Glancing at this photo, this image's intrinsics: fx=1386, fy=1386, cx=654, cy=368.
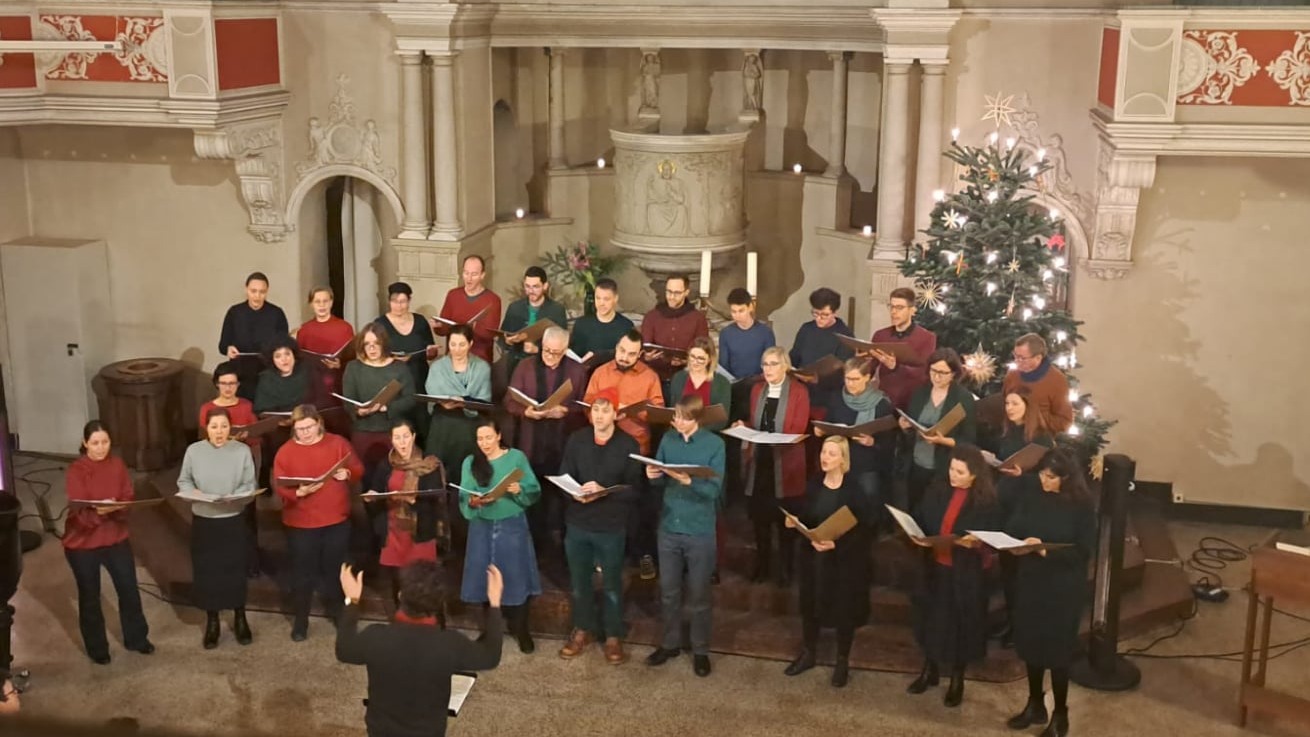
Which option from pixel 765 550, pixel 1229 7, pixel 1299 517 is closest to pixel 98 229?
pixel 765 550

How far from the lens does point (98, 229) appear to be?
12.8 m

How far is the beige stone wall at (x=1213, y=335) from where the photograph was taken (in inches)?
422

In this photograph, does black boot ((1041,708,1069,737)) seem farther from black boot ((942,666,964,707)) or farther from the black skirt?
the black skirt

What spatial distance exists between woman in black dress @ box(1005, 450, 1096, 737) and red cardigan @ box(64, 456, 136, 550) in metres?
5.29

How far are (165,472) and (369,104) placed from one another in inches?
144

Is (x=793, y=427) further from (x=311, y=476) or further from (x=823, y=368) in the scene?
(x=311, y=476)

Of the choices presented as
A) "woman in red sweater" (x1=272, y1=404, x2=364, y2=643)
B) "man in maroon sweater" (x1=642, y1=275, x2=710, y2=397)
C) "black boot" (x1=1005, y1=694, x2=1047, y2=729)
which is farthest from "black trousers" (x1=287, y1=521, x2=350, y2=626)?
"black boot" (x1=1005, y1=694, x2=1047, y2=729)

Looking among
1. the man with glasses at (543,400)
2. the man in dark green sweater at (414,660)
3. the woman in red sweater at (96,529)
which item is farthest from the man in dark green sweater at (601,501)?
the woman in red sweater at (96,529)

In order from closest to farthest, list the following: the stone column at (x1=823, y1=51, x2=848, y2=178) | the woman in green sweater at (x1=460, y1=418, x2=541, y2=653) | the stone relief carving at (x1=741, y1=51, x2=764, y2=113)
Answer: the woman in green sweater at (x1=460, y1=418, x2=541, y2=653)
the stone column at (x1=823, y1=51, x2=848, y2=178)
the stone relief carving at (x1=741, y1=51, x2=764, y2=113)

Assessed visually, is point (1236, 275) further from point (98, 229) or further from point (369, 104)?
point (98, 229)

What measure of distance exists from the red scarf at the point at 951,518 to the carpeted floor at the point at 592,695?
3.25ft

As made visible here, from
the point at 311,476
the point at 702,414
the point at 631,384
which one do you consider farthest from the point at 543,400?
the point at 311,476

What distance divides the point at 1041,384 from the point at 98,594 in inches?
234

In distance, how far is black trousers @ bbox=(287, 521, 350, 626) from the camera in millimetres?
8727
